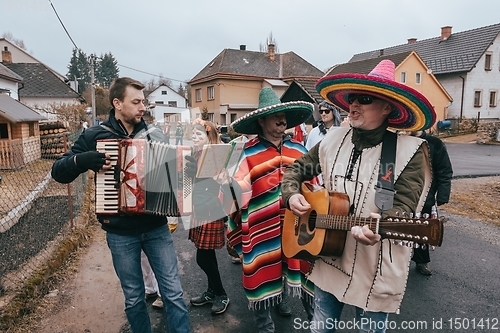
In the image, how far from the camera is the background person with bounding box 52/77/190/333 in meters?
2.54

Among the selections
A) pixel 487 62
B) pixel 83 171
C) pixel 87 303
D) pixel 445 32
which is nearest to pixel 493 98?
pixel 487 62

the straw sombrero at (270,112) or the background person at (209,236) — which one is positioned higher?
the straw sombrero at (270,112)

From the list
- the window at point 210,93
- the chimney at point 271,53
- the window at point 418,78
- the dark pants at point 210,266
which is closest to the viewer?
the dark pants at point 210,266

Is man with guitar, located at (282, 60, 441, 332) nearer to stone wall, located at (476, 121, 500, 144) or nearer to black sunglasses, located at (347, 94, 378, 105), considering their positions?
black sunglasses, located at (347, 94, 378, 105)

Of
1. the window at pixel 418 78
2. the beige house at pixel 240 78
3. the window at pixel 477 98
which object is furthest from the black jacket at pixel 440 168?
the window at pixel 477 98

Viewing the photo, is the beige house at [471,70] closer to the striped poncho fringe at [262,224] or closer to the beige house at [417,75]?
the beige house at [417,75]

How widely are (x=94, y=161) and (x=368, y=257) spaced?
1.84 metres

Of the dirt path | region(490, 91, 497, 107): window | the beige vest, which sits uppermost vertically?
region(490, 91, 497, 107): window

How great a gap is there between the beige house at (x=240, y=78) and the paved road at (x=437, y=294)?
77.8ft

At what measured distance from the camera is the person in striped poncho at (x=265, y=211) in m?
2.73

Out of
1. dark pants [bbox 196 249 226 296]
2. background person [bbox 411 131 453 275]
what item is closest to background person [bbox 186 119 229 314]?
dark pants [bbox 196 249 226 296]

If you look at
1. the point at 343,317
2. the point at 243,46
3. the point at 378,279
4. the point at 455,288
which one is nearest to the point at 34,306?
the point at 343,317

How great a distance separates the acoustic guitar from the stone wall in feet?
74.4

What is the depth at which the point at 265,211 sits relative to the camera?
2758mm
